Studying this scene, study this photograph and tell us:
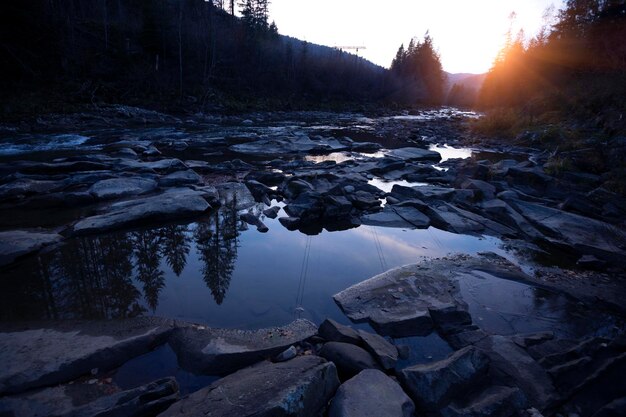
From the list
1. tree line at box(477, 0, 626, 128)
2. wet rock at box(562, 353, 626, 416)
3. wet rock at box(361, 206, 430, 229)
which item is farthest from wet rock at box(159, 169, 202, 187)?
tree line at box(477, 0, 626, 128)

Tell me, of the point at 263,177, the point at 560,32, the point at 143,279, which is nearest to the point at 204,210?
the point at 143,279

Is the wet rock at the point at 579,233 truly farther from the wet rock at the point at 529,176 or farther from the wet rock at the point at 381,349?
the wet rock at the point at 381,349

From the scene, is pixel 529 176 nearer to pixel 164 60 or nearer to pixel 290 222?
pixel 290 222

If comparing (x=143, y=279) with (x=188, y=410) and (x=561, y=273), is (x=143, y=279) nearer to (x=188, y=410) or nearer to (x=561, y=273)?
(x=188, y=410)

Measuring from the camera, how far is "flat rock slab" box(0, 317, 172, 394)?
104 inches

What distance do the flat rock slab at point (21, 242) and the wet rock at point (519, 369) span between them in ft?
20.5

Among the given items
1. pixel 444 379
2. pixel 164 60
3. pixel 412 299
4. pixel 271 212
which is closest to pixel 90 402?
pixel 444 379

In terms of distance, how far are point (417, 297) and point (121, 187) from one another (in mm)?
7117

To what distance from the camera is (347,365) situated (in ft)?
9.51

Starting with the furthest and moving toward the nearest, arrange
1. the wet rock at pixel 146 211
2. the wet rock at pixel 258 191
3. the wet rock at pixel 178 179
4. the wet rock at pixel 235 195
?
1. the wet rock at pixel 178 179
2. the wet rock at pixel 258 191
3. the wet rock at pixel 235 195
4. the wet rock at pixel 146 211

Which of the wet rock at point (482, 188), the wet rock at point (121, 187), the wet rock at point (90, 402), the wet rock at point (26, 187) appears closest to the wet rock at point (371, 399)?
the wet rock at point (90, 402)

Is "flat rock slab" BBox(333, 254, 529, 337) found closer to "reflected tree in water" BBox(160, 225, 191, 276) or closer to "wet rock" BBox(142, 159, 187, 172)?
"reflected tree in water" BBox(160, 225, 191, 276)

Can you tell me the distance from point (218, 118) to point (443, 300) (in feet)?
85.6

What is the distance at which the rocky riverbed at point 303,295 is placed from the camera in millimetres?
2564
